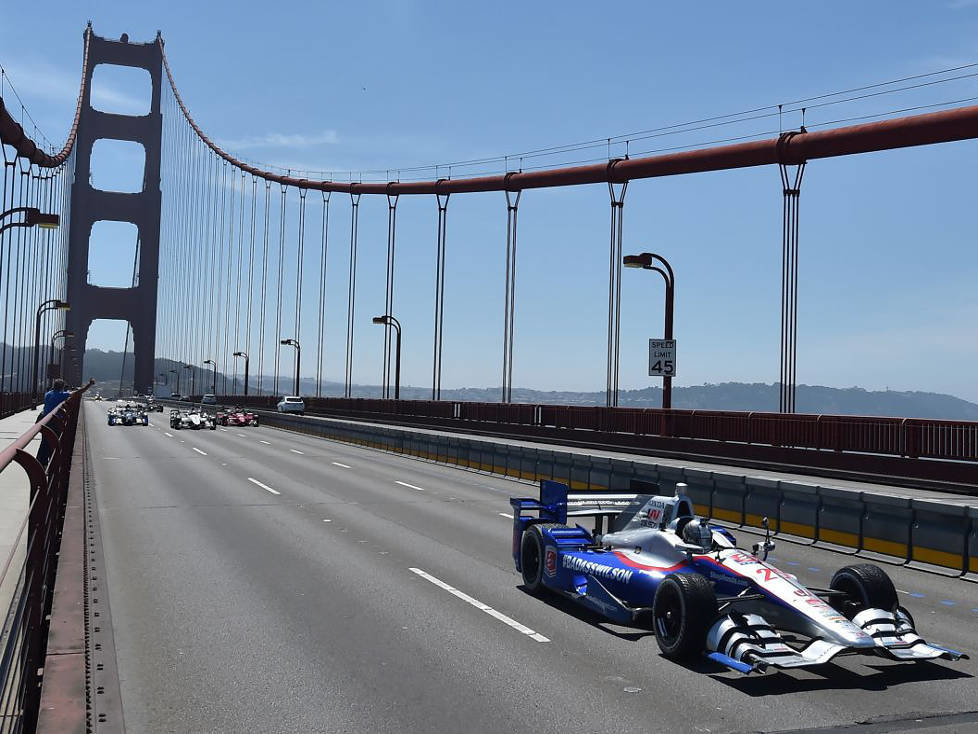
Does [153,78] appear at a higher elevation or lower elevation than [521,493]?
higher

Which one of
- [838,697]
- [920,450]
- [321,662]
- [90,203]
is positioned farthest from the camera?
[90,203]

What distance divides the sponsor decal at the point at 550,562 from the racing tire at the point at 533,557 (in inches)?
1.8

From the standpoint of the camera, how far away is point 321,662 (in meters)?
7.55

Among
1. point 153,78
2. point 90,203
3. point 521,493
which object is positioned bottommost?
point 521,493

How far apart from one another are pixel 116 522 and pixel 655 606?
10604 millimetres

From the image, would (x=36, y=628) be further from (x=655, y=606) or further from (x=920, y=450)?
(x=920, y=450)

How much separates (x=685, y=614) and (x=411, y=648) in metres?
2.28

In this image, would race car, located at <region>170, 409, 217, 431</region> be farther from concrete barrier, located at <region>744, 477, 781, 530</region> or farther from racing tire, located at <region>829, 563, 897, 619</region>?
racing tire, located at <region>829, 563, 897, 619</region>

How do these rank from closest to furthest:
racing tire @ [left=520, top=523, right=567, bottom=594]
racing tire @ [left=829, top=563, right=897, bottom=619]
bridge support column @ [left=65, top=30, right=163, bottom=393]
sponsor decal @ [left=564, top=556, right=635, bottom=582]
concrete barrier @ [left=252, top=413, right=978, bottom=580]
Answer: racing tire @ [left=829, top=563, right=897, bottom=619] < sponsor decal @ [left=564, top=556, right=635, bottom=582] < racing tire @ [left=520, top=523, right=567, bottom=594] < concrete barrier @ [left=252, top=413, right=978, bottom=580] < bridge support column @ [left=65, top=30, right=163, bottom=393]

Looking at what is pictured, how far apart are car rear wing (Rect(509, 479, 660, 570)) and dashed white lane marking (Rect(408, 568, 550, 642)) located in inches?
35.6

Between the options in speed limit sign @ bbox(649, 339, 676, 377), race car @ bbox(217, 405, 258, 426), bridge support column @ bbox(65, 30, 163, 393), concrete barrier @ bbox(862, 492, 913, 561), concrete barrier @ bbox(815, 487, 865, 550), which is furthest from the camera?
bridge support column @ bbox(65, 30, 163, 393)

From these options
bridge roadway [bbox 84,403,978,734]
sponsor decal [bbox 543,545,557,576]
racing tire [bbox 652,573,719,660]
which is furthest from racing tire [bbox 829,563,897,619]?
sponsor decal [bbox 543,545,557,576]

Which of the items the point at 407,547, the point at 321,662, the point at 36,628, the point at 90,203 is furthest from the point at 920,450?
the point at 90,203

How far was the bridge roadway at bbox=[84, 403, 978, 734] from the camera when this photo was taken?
6.35 m
